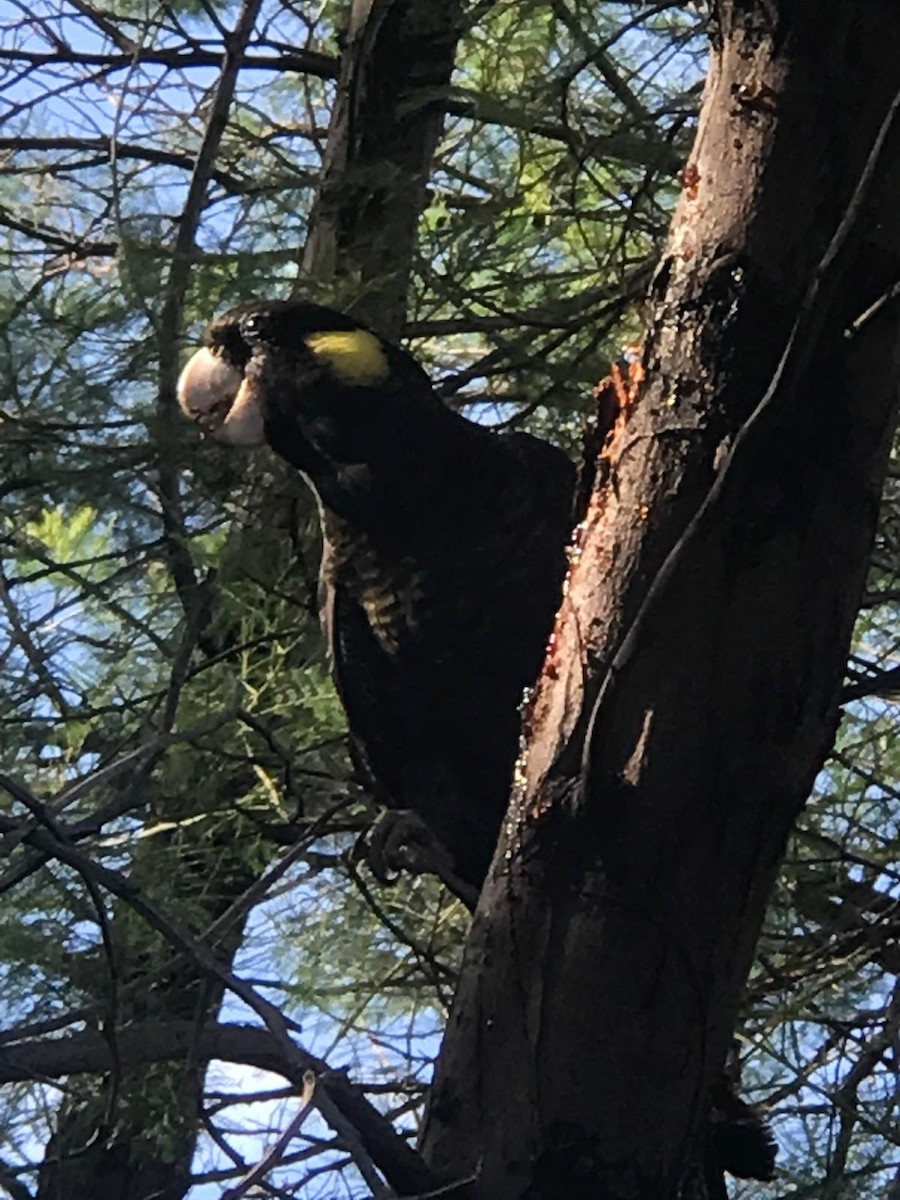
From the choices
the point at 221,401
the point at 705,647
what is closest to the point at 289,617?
the point at 221,401

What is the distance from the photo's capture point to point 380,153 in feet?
7.65

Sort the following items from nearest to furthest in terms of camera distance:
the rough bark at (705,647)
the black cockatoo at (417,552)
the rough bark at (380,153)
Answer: the rough bark at (705,647) → the black cockatoo at (417,552) → the rough bark at (380,153)

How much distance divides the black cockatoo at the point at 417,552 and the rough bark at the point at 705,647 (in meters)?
0.72

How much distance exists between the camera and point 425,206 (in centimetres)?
223

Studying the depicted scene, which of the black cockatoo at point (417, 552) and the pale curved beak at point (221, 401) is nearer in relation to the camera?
the black cockatoo at point (417, 552)

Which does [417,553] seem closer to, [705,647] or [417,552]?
[417,552]

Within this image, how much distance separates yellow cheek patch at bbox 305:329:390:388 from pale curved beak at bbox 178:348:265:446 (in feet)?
0.37

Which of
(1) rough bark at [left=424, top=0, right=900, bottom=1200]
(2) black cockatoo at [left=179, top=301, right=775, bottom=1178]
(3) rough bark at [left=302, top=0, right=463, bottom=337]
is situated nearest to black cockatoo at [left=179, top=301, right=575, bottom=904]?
(2) black cockatoo at [left=179, top=301, right=775, bottom=1178]

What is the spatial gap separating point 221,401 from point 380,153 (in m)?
0.61

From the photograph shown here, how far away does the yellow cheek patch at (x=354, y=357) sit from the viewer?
1.85 meters

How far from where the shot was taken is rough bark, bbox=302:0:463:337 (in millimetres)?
2125

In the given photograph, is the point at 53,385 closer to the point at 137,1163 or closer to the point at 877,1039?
the point at 137,1163

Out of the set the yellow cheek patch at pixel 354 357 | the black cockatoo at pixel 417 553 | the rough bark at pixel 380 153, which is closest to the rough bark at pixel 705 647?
the black cockatoo at pixel 417 553

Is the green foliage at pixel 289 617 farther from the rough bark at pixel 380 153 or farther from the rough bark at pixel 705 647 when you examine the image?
the rough bark at pixel 705 647
